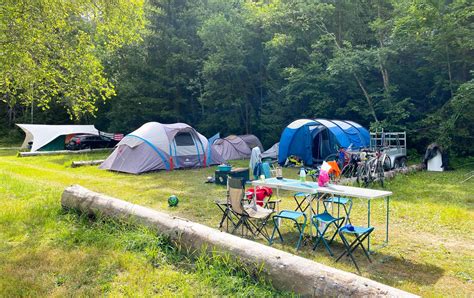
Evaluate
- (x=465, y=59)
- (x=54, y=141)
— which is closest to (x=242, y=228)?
(x=465, y=59)

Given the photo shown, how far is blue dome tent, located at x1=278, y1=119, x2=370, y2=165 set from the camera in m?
11.7

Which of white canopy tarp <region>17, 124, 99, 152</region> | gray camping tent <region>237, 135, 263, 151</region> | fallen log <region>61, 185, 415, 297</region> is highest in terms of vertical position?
white canopy tarp <region>17, 124, 99, 152</region>

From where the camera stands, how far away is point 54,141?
1955cm

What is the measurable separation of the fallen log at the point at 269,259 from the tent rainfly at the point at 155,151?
20.6ft

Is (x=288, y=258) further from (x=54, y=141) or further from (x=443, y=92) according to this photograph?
(x=54, y=141)

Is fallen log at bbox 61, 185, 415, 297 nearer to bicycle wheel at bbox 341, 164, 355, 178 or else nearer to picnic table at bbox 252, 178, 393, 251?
picnic table at bbox 252, 178, 393, 251

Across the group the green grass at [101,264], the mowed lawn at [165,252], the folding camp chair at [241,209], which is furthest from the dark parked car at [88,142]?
the folding camp chair at [241,209]

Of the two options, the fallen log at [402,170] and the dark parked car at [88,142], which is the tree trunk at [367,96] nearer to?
the fallen log at [402,170]

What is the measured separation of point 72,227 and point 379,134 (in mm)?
11068

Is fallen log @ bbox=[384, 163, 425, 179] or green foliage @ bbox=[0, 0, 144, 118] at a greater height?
green foliage @ bbox=[0, 0, 144, 118]

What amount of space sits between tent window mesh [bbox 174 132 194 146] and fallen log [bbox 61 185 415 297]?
7049 millimetres

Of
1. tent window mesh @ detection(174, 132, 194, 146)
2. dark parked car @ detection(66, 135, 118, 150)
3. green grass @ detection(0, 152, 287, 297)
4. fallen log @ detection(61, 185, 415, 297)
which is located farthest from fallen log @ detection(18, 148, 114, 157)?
fallen log @ detection(61, 185, 415, 297)

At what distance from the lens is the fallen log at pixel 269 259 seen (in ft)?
8.62

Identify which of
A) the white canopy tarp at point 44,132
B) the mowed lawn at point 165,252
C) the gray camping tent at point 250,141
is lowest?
the mowed lawn at point 165,252
